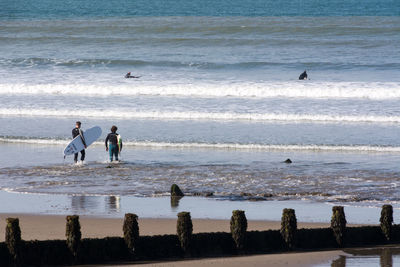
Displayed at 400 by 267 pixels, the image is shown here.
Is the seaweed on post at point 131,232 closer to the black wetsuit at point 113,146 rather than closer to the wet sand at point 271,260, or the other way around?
the wet sand at point 271,260

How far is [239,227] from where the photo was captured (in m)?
12.7

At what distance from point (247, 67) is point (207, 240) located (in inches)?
1212

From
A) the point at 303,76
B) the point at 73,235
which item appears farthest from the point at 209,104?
the point at 73,235

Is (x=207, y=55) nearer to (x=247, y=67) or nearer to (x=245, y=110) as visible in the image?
(x=247, y=67)

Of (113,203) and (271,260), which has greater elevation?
(113,203)

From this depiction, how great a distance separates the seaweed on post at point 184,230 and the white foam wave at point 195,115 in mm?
17240

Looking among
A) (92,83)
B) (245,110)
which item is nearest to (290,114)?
(245,110)

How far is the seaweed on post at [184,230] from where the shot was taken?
12508 mm

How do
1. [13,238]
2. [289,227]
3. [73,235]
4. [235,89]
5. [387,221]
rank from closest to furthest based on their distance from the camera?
[13,238] → [73,235] → [289,227] → [387,221] → [235,89]

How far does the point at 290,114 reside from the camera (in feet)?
98.6

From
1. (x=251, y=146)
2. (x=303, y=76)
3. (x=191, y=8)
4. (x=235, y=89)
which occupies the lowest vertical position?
(x=251, y=146)

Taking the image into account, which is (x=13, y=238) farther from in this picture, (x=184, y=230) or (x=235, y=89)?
(x=235, y=89)


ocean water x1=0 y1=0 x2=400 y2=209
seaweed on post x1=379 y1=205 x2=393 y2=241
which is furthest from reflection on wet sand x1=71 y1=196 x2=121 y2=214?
seaweed on post x1=379 y1=205 x2=393 y2=241

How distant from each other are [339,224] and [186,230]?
2.67 m
